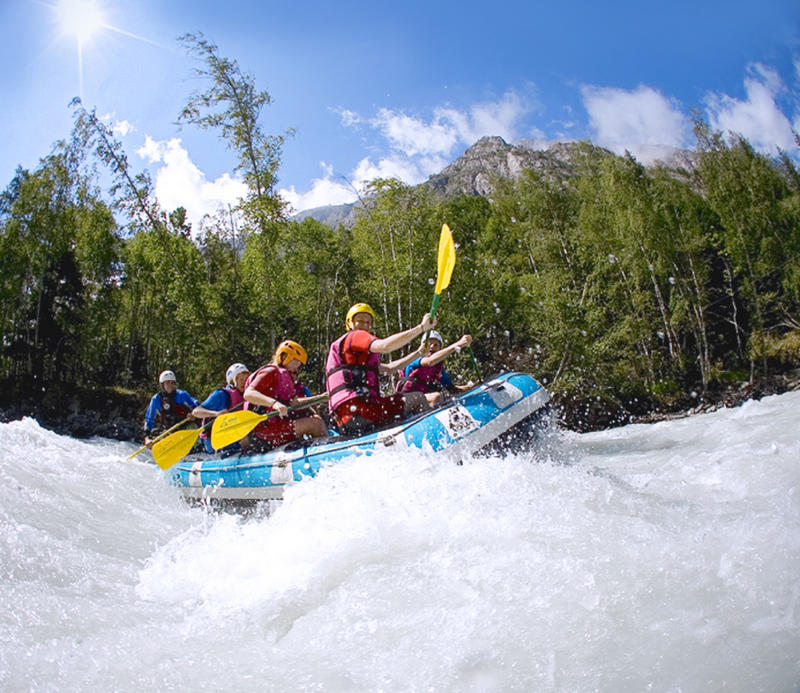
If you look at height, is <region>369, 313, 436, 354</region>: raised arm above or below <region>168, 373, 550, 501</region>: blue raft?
above

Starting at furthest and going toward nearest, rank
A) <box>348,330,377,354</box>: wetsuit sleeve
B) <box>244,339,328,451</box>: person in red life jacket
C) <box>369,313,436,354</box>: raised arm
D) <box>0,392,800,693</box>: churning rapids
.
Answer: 1. <box>244,339,328,451</box>: person in red life jacket
2. <box>348,330,377,354</box>: wetsuit sleeve
3. <box>369,313,436,354</box>: raised arm
4. <box>0,392,800,693</box>: churning rapids

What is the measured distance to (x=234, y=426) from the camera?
17.1 feet

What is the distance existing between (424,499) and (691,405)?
14.3m

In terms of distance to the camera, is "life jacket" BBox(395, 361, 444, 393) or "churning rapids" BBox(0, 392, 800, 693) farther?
"life jacket" BBox(395, 361, 444, 393)

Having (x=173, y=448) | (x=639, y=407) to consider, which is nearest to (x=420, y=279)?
(x=639, y=407)

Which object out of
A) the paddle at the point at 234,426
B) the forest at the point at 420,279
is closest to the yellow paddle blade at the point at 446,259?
the paddle at the point at 234,426

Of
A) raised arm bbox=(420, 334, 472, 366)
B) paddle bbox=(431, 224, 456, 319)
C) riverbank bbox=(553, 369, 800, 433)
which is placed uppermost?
paddle bbox=(431, 224, 456, 319)

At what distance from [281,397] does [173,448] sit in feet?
5.56

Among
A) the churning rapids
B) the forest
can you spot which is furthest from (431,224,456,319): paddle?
the forest

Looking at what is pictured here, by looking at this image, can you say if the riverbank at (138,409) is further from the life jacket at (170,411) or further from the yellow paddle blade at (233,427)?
the yellow paddle blade at (233,427)

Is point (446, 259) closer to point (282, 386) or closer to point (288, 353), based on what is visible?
point (288, 353)

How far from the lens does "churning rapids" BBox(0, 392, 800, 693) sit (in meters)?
1.96

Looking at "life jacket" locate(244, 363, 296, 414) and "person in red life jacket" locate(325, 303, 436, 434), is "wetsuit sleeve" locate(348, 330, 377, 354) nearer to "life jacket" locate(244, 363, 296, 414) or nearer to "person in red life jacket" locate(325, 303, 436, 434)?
"person in red life jacket" locate(325, 303, 436, 434)

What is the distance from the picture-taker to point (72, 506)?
4.72m
